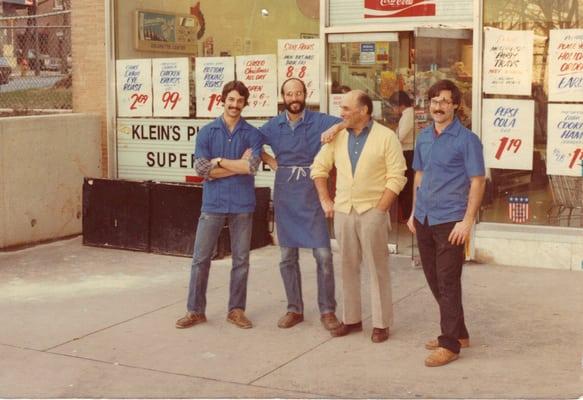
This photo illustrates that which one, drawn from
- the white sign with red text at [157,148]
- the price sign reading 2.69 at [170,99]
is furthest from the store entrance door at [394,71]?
the price sign reading 2.69 at [170,99]

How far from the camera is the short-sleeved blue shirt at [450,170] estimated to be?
6.35 m

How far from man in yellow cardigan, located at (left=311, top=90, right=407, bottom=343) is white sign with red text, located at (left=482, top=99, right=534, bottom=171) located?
10.2 ft

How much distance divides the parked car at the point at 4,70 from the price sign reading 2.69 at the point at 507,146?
27.2 ft

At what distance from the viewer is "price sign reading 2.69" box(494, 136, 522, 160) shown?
9641 millimetres

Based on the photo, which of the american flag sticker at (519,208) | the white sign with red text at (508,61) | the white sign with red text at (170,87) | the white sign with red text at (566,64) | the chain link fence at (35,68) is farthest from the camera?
the chain link fence at (35,68)

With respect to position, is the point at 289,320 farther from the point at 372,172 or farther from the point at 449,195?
the point at 449,195

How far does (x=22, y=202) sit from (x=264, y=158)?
4.50 meters

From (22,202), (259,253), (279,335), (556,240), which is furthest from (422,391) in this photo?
(22,202)

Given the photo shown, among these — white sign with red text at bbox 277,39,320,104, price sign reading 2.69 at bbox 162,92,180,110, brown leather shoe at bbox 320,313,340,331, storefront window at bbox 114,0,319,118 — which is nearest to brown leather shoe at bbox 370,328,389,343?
brown leather shoe at bbox 320,313,340,331

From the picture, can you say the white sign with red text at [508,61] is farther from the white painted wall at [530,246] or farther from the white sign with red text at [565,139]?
the white painted wall at [530,246]

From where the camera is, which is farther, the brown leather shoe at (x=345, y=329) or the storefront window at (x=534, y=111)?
the storefront window at (x=534, y=111)

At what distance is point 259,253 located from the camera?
10.6 meters

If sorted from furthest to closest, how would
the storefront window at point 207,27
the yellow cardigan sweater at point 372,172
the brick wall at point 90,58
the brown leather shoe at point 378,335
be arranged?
the brick wall at point 90,58
the storefront window at point 207,27
the brown leather shoe at point 378,335
the yellow cardigan sweater at point 372,172

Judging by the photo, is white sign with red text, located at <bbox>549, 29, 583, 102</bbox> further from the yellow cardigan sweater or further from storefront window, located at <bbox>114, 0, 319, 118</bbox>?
the yellow cardigan sweater
